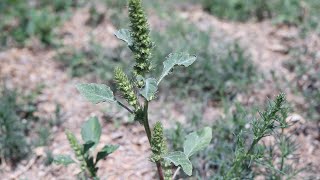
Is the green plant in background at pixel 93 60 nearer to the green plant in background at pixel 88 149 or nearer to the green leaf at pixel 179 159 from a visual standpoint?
the green plant in background at pixel 88 149

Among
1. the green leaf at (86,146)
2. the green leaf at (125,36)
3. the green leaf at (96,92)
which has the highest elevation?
the green leaf at (125,36)

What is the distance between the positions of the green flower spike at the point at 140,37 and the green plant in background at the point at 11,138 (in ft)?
5.96

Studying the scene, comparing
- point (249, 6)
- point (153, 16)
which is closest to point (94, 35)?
point (153, 16)

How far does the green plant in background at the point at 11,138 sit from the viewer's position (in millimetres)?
3780

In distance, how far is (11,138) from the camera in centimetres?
377

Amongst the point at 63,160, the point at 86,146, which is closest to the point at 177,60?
the point at 86,146

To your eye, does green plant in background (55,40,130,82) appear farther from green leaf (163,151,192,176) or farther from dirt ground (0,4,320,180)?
green leaf (163,151,192,176)

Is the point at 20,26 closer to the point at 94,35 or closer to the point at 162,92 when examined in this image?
the point at 94,35

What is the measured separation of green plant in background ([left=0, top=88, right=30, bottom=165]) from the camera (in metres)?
3.78

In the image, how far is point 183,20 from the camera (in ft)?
17.7

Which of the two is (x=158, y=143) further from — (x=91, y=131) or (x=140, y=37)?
(x=91, y=131)

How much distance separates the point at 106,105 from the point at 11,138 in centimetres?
101

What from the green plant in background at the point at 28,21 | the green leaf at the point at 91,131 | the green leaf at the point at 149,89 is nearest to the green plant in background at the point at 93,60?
the green plant in background at the point at 28,21

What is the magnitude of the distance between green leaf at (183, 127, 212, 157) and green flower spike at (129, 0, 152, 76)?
0.73 meters
